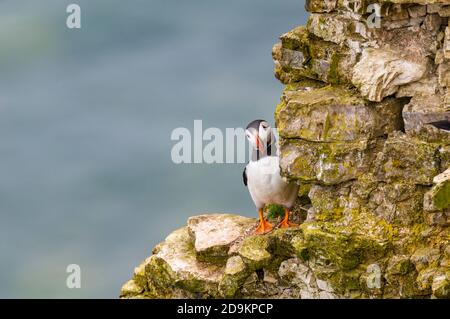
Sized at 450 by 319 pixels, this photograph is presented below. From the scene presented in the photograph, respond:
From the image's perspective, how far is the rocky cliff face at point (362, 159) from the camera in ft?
93.4

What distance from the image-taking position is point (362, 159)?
2922cm

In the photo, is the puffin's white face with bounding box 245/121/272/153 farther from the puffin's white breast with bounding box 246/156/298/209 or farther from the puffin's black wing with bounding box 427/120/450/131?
the puffin's black wing with bounding box 427/120/450/131

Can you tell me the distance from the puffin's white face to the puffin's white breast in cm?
44

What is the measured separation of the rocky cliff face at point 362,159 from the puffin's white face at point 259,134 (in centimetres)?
66

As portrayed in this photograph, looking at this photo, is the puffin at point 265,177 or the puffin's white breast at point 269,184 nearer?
the puffin at point 265,177

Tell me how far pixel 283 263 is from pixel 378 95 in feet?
13.2

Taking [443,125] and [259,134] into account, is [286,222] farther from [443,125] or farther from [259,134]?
[443,125]

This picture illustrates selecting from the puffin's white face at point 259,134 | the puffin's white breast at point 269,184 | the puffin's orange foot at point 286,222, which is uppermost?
the puffin's white face at point 259,134

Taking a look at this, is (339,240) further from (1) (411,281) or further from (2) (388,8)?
(2) (388,8)

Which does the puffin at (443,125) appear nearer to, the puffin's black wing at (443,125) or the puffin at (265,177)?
the puffin's black wing at (443,125)

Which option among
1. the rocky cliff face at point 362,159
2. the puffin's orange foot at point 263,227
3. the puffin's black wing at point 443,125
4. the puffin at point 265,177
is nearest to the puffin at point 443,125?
the puffin's black wing at point 443,125

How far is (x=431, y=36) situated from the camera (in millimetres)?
28797

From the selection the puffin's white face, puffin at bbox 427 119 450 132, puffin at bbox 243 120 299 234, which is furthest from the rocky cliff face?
puffin at bbox 243 120 299 234
